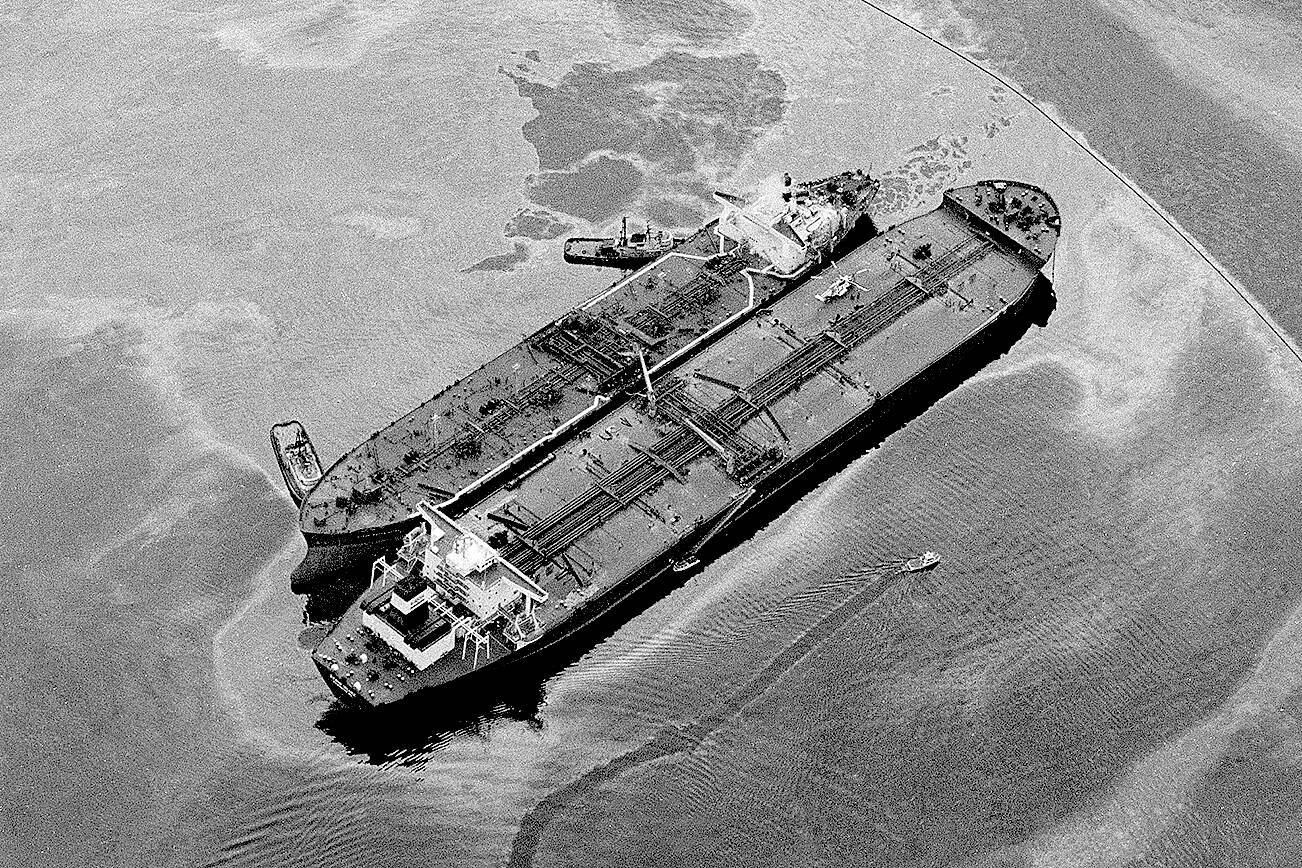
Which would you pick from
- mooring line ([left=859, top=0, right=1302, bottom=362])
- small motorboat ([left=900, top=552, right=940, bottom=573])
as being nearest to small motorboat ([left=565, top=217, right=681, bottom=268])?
small motorboat ([left=900, top=552, right=940, bottom=573])

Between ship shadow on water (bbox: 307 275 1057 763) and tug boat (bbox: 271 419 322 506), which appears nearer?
ship shadow on water (bbox: 307 275 1057 763)

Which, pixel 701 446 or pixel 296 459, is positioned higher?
pixel 701 446

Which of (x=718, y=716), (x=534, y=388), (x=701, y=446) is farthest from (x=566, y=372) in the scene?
(x=718, y=716)

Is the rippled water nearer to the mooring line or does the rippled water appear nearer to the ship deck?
the mooring line

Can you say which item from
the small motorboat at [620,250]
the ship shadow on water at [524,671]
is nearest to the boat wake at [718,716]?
the ship shadow on water at [524,671]

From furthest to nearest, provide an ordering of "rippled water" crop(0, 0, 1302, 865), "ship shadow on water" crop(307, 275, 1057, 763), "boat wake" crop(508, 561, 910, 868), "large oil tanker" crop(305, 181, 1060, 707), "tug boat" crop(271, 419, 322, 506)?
1. "tug boat" crop(271, 419, 322, 506)
2. "large oil tanker" crop(305, 181, 1060, 707)
3. "ship shadow on water" crop(307, 275, 1057, 763)
4. "rippled water" crop(0, 0, 1302, 865)
5. "boat wake" crop(508, 561, 910, 868)

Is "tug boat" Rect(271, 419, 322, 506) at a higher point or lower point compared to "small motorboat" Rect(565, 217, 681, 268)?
lower

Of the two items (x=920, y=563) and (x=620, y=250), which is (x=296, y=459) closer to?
(x=620, y=250)
